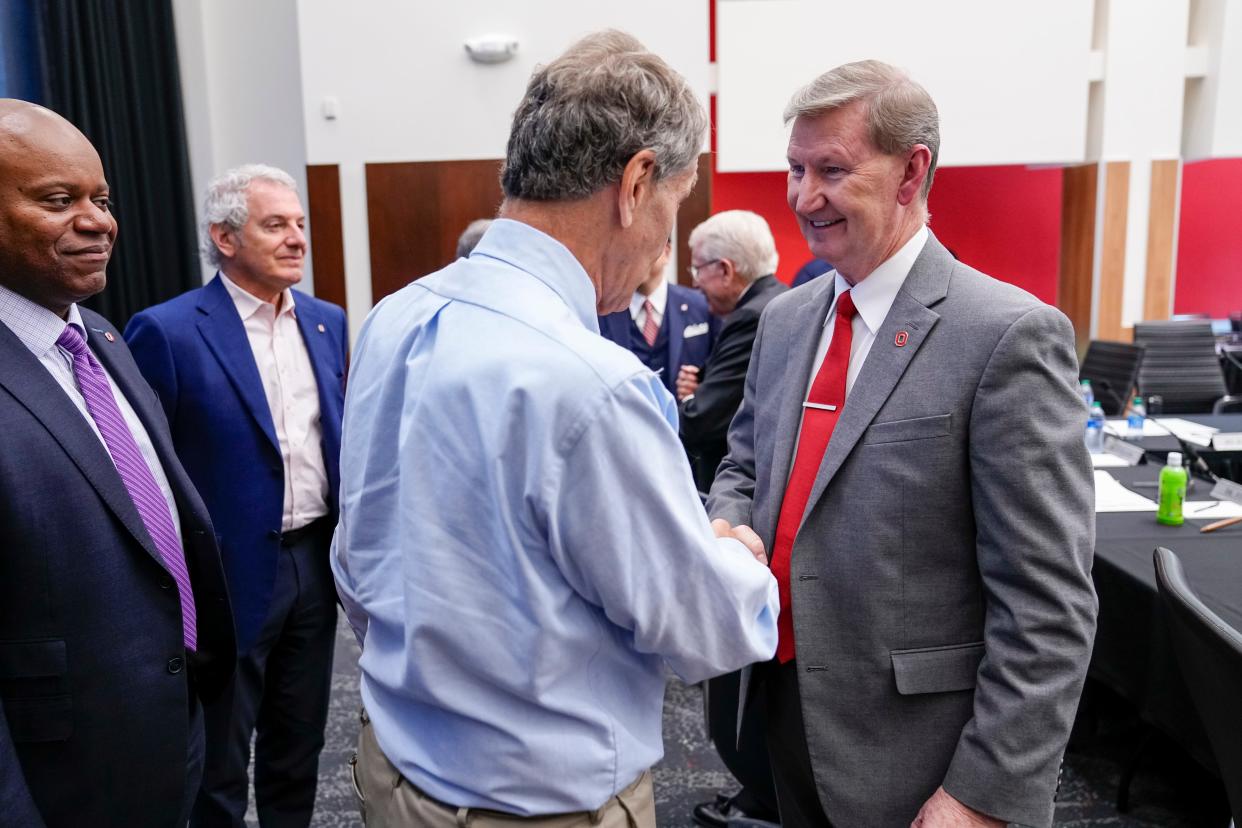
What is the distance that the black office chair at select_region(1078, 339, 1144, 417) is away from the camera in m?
6.06

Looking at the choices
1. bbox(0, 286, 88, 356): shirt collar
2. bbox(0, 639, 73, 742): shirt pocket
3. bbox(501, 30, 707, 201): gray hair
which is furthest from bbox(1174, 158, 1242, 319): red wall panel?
bbox(0, 639, 73, 742): shirt pocket

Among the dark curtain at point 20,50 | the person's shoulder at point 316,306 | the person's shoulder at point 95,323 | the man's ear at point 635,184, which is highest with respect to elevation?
the dark curtain at point 20,50

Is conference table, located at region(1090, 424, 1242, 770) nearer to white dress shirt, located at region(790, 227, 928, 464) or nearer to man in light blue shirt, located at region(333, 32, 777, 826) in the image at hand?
white dress shirt, located at region(790, 227, 928, 464)

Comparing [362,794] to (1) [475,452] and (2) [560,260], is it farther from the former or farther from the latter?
(2) [560,260]

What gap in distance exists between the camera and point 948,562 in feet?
4.48

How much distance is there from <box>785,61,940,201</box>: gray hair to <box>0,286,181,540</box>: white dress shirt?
1.30 metres

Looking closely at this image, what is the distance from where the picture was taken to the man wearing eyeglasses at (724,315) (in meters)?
3.46

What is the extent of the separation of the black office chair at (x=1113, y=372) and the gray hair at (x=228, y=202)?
17.0ft

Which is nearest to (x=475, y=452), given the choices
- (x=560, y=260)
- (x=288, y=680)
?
(x=560, y=260)

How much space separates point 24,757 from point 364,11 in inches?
237

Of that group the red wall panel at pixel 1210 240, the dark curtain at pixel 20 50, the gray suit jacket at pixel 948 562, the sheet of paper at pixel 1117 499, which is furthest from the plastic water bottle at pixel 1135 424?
the dark curtain at pixel 20 50

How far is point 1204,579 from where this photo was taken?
2.42 metres

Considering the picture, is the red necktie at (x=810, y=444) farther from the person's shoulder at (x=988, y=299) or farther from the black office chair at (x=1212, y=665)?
the black office chair at (x=1212, y=665)

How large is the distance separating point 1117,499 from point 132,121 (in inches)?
241
